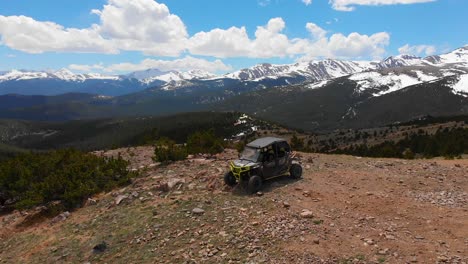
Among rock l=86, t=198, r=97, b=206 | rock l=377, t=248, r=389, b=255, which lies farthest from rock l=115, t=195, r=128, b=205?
rock l=377, t=248, r=389, b=255

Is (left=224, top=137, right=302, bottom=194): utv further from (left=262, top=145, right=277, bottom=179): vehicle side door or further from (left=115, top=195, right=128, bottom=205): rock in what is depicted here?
(left=115, top=195, right=128, bottom=205): rock

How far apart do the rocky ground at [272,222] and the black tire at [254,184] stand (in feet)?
1.46

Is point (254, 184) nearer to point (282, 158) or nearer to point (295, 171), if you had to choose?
point (282, 158)

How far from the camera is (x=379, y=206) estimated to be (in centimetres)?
1535

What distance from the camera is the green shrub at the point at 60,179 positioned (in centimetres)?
2286

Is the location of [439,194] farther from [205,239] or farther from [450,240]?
[205,239]

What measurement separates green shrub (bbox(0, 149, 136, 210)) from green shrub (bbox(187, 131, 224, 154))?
19.4 ft

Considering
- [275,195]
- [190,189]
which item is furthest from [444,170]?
[190,189]

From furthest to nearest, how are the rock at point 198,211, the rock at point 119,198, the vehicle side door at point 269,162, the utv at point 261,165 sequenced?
1. the rock at point 119,198
2. the vehicle side door at point 269,162
3. the utv at point 261,165
4. the rock at point 198,211

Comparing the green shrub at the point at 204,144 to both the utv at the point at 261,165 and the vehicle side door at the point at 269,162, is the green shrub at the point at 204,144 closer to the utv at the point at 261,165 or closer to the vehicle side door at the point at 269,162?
the utv at the point at 261,165

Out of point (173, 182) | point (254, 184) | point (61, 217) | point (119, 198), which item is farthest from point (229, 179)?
point (61, 217)

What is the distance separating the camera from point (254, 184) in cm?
1752

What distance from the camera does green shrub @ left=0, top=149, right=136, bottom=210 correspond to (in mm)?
22859

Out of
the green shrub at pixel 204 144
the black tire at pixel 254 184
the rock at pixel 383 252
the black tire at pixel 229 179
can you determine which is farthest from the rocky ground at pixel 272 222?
the green shrub at pixel 204 144
